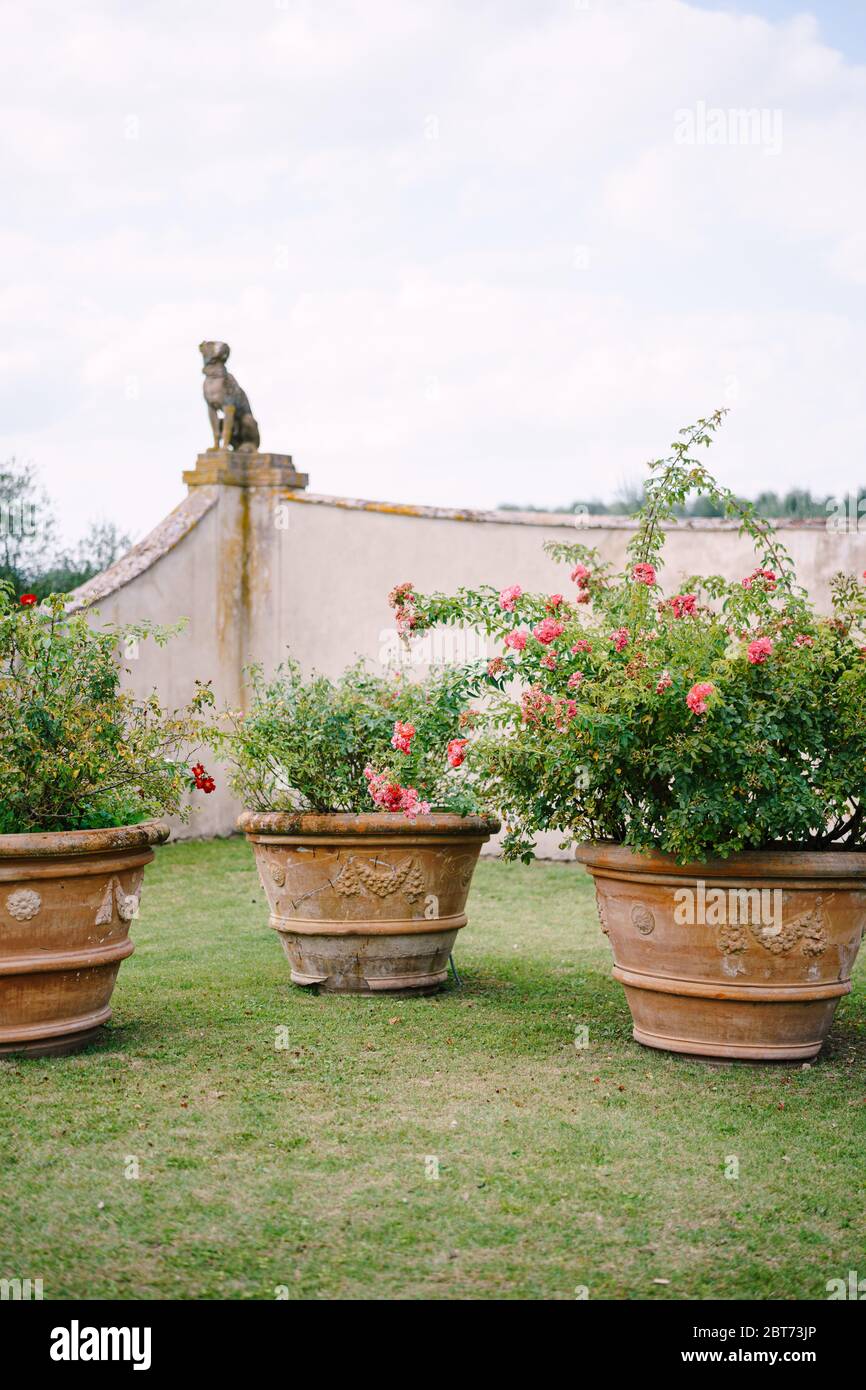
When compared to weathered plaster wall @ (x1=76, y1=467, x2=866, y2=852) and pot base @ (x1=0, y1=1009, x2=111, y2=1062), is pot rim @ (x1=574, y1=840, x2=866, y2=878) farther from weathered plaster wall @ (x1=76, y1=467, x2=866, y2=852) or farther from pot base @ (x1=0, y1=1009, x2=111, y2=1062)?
weathered plaster wall @ (x1=76, y1=467, x2=866, y2=852)

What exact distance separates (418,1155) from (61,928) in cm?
151

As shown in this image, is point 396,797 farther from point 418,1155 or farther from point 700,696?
point 418,1155

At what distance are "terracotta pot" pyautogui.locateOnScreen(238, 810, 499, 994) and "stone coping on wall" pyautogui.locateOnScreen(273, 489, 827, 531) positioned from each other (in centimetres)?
454

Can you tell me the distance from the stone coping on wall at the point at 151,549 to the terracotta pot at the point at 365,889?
173 inches

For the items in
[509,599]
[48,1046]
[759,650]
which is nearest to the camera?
[759,650]

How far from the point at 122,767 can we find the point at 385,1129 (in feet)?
5.55

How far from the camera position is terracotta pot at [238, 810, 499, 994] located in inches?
214

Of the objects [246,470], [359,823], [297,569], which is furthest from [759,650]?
[246,470]

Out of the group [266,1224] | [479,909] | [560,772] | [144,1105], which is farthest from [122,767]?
[479,909]

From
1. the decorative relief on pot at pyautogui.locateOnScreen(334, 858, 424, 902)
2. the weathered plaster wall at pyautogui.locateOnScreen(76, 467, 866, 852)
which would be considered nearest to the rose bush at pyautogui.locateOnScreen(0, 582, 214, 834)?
the decorative relief on pot at pyautogui.locateOnScreen(334, 858, 424, 902)

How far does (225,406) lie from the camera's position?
35.4 feet

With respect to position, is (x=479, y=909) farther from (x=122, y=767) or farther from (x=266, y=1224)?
(x=266, y=1224)

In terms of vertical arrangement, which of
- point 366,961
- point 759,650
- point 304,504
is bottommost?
point 366,961

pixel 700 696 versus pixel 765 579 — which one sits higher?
pixel 765 579
